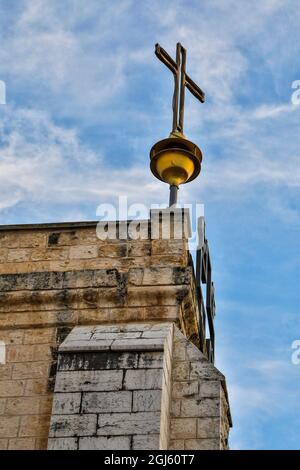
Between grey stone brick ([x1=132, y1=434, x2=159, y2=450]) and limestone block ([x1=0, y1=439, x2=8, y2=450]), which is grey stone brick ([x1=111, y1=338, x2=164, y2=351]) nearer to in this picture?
grey stone brick ([x1=132, y1=434, x2=159, y2=450])

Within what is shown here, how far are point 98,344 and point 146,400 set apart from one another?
69 centimetres

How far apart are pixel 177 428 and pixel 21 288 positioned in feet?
6.43

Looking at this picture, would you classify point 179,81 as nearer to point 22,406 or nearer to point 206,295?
point 206,295

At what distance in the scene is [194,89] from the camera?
39.5 ft

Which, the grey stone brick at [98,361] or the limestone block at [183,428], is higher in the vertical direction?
the grey stone brick at [98,361]

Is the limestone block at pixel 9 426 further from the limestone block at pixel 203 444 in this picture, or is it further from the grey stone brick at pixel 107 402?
the limestone block at pixel 203 444

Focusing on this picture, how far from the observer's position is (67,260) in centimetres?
968

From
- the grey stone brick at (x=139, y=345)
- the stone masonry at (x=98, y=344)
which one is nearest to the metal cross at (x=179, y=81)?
the stone masonry at (x=98, y=344)

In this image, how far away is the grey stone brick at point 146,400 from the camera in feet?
27.1

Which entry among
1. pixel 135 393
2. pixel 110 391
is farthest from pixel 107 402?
pixel 135 393

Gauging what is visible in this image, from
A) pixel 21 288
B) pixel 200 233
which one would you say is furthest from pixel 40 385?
pixel 200 233
